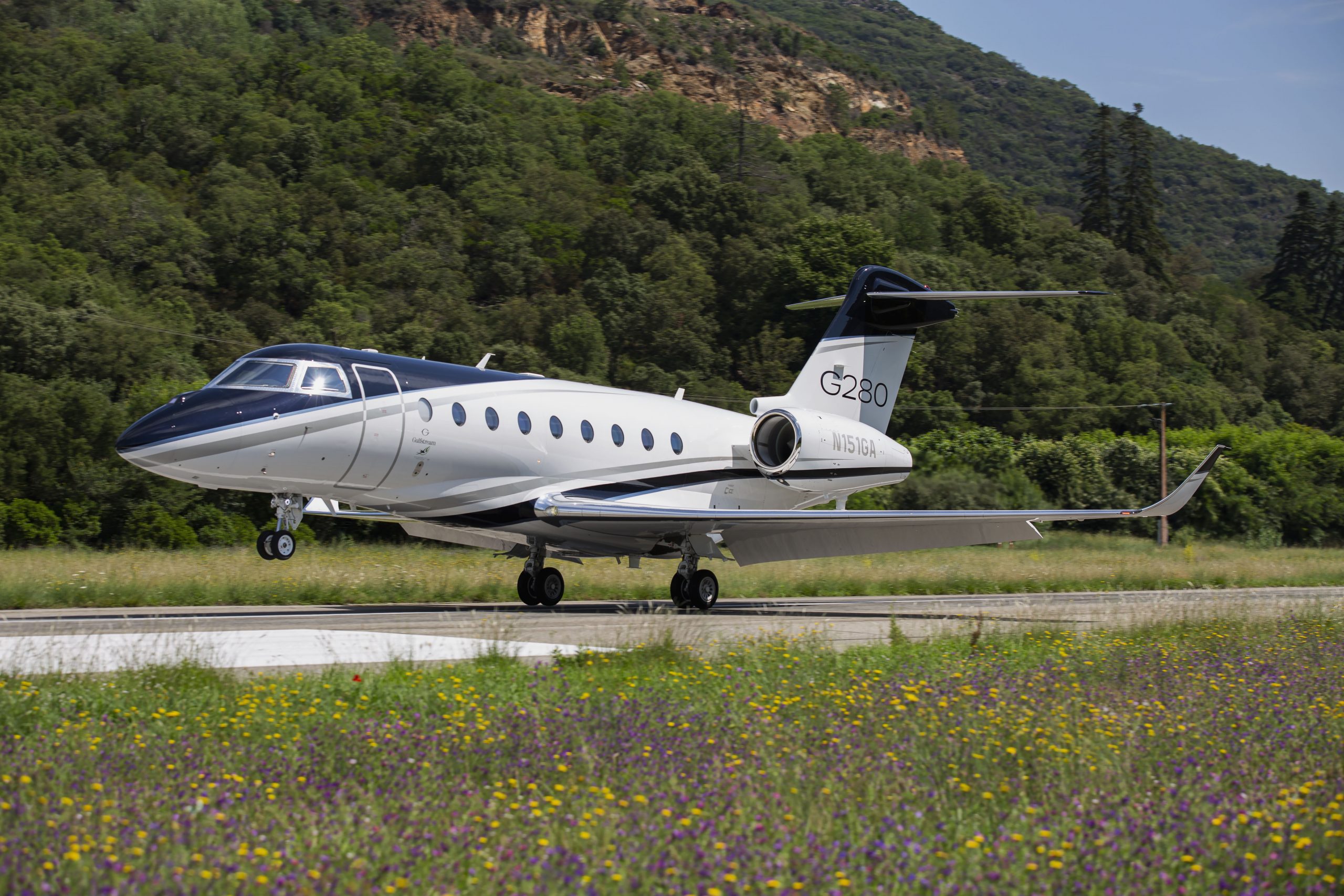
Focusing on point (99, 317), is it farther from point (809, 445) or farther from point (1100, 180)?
point (1100, 180)

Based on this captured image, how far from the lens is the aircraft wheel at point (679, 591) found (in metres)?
20.0

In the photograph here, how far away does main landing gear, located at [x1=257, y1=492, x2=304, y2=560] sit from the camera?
1519cm

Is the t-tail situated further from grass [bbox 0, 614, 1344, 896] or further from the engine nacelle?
grass [bbox 0, 614, 1344, 896]

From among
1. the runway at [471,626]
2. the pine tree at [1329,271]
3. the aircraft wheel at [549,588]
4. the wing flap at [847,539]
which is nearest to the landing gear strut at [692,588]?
the runway at [471,626]

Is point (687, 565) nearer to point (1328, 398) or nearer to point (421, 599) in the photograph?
point (421, 599)

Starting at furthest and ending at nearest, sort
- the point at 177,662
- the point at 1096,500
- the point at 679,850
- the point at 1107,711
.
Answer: the point at 1096,500, the point at 177,662, the point at 1107,711, the point at 679,850

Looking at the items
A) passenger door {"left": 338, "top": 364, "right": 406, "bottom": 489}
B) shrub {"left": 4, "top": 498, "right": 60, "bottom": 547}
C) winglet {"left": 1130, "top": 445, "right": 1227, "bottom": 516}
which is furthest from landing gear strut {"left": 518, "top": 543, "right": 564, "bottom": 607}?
shrub {"left": 4, "top": 498, "right": 60, "bottom": 547}

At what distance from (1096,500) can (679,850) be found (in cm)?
5507

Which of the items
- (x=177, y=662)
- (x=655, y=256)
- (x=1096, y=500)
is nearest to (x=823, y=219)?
(x=655, y=256)

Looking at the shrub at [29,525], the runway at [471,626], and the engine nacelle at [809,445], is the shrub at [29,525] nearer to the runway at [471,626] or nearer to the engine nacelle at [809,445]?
the runway at [471,626]

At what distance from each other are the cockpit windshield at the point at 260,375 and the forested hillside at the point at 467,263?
84.0 feet

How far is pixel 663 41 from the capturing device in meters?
184

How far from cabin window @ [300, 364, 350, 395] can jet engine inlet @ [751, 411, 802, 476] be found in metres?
8.19

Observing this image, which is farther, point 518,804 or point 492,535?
point 492,535
